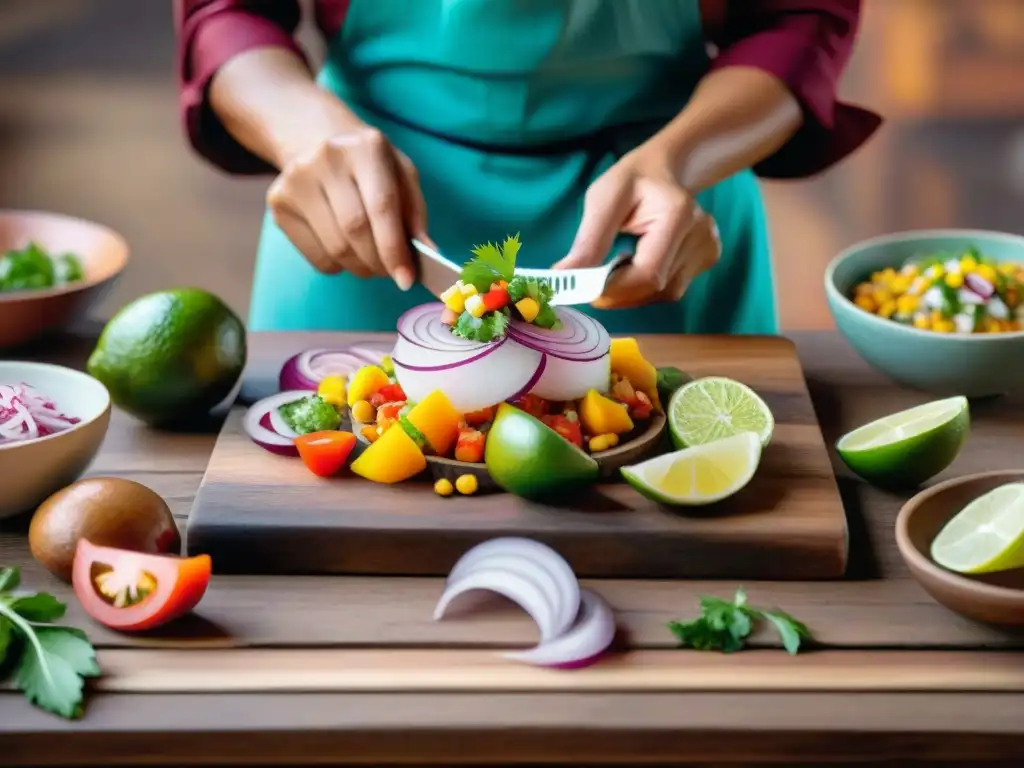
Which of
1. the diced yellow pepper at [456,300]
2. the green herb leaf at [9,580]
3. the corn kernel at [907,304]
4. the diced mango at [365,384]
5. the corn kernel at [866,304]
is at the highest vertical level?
the diced yellow pepper at [456,300]

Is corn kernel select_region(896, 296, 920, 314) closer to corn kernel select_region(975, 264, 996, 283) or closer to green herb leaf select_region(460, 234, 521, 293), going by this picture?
corn kernel select_region(975, 264, 996, 283)

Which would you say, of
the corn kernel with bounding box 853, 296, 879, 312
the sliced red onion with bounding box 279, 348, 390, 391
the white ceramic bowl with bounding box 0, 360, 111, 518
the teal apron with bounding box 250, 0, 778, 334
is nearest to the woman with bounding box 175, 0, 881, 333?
the teal apron with bounding box 250, 0, 778, 334

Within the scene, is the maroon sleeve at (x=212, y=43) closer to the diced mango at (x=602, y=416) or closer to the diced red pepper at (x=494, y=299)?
the diced red pepper at (x=494, y=299)

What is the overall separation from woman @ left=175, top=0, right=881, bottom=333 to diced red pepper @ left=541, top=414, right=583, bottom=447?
0.31 m

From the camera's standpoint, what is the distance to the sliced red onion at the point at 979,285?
171 cm

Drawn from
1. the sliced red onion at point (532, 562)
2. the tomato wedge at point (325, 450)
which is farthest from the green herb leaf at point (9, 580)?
the sliced red onion at point (532, 562)

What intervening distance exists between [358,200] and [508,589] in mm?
720

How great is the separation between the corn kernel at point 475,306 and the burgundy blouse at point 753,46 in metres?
0.70

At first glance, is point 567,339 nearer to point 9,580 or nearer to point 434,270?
point 434,270

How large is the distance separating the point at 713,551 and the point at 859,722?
0.28 meters

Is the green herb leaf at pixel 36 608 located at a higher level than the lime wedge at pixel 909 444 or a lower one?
lower

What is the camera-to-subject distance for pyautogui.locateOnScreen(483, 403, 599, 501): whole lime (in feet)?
4.42

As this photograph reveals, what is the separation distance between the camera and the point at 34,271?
194cm

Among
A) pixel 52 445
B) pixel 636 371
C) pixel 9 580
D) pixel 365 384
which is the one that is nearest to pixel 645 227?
pixel 636 371
